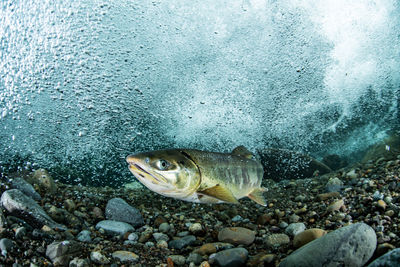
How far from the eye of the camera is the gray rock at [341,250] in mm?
1826

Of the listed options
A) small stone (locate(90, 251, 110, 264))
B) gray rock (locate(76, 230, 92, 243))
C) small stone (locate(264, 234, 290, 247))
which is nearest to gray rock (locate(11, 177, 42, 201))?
gray rock (locate(76, 230, 92, 243))

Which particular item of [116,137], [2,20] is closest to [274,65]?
[116,137]

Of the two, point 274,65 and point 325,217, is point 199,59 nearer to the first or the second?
point 274,65

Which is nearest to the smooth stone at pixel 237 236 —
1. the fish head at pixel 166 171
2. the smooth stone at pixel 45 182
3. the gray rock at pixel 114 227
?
the fish head at pixel 166 171

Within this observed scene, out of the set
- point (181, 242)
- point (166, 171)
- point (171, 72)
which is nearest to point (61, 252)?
point (166, 171)

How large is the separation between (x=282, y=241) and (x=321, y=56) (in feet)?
35.3

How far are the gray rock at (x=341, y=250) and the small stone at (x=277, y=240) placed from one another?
0.71 meters

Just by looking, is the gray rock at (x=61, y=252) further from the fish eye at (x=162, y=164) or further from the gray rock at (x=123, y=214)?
the gray rock at (x=123, y=214)

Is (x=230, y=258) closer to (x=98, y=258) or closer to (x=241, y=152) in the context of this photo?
(x=98, y=258)

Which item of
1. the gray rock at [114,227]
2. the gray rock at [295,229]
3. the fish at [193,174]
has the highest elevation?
the fish at [193,174]

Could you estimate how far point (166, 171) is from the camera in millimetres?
2457

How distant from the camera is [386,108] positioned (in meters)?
16.4

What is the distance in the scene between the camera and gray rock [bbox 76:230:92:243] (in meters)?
2.70

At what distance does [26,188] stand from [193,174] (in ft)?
8.27
